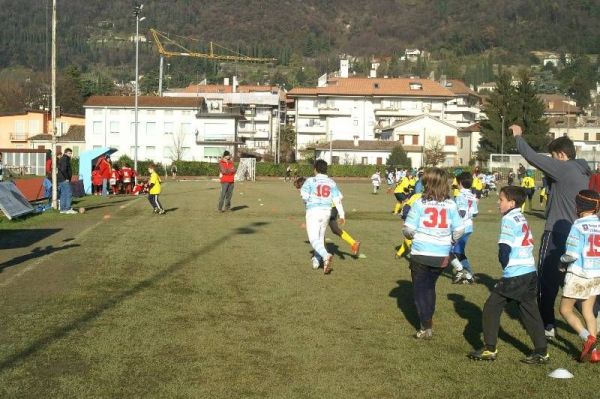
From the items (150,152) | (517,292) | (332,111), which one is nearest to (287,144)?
(332,111)

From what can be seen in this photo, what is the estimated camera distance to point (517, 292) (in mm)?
7457

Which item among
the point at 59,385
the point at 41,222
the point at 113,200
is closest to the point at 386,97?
the point at 113,200

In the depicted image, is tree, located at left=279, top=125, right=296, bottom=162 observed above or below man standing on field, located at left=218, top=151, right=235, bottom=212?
above

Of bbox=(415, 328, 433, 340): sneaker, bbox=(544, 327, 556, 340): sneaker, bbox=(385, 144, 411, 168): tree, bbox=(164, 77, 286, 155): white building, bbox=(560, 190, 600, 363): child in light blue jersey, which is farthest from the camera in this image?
bbox=(164, 77, 286, 155): white building

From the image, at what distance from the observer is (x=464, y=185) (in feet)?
43.0

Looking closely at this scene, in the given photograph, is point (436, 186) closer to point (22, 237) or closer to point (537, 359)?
point (537, 359)

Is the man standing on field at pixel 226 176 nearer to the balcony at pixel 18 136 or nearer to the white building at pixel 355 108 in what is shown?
the balcony at pixel 18 136

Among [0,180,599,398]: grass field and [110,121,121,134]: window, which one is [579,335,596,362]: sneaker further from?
[110,121,121,134]: window

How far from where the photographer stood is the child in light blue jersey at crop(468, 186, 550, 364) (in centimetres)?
742

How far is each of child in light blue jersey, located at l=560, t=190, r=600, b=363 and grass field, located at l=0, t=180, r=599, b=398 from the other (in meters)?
0.33

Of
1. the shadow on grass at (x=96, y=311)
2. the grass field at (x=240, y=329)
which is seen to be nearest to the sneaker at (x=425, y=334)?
the grass field at (x=240, y=329)

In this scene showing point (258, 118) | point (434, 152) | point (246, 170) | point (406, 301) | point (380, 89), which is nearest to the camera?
point (406, 301)

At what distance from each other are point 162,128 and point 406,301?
8258 cm

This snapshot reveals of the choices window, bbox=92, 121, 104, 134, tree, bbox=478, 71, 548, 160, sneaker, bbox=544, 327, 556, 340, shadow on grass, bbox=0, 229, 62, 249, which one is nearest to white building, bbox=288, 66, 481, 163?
tree, bbox=478, 71, 548, 160
